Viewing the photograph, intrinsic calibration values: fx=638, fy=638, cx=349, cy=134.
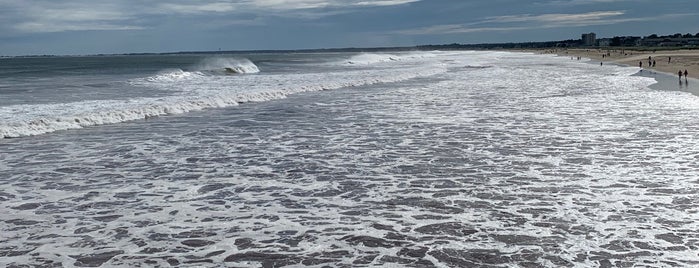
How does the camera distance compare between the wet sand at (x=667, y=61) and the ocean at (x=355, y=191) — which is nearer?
the ocean at (x=355, y=191)

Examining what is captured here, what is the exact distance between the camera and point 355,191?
30.4ft

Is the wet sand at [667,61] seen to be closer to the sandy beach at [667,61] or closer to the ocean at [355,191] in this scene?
the sandy beach at [667,61]

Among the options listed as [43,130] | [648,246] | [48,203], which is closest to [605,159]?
[648,246]

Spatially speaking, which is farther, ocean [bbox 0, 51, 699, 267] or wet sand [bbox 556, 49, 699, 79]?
wet sand [bbox 556, 49, 699, 79]

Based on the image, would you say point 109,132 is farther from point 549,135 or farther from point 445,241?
point 445,241

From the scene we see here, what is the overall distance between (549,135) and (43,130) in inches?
502

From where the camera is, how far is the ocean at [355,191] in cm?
650

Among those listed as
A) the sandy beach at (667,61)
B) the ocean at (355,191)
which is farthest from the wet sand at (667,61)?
the ocean at (355,191)

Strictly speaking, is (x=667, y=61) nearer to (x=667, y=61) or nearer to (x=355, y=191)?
(x=667, y=61)

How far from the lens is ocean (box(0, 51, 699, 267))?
21.3 feet

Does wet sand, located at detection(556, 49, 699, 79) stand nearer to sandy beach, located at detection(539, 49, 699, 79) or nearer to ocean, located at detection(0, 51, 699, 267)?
sandy beach, located at detection(539, 49, 699, 79)

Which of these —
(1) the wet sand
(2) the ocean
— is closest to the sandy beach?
(1) the wet sand

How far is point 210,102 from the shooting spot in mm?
24406

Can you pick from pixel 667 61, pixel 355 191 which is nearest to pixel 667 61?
pixel 667 61
